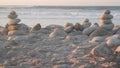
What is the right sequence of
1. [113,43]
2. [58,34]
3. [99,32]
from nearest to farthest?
[113,43], [99,32], [58,34]

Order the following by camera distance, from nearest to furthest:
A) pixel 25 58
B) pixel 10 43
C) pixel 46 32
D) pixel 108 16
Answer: pixel 25 58 < pixel 10 43 < pixel 108 16 < pixel 46 32

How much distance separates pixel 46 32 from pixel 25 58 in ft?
12.0

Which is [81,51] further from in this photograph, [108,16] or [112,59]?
[108,16]

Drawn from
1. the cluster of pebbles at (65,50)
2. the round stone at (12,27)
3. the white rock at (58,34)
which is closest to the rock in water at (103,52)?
the cluster of pebbles at (65,50)

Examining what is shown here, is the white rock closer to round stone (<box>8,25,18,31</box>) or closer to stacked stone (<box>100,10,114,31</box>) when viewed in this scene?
stacked stone (<box>100,10,114,31</box>)

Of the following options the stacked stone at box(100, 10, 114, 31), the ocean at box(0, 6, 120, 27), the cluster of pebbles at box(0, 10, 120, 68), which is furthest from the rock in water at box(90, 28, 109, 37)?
the ocean at box(0, 6, 120, 27)

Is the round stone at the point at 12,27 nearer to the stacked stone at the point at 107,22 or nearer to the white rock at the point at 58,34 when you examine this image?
the white rock at the point at 58,34

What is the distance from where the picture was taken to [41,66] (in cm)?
647

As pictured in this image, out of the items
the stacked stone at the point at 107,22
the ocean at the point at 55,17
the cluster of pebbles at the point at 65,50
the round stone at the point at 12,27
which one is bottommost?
the ocean at the point at 55,17

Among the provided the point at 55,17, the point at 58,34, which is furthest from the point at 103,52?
the point at 55,17

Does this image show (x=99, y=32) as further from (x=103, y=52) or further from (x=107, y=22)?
(x=103, y=52)

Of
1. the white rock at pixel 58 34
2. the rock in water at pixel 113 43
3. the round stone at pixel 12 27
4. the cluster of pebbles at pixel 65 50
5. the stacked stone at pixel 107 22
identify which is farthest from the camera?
the round stone at pixel 12 27

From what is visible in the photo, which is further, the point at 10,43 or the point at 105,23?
the point at 105,23

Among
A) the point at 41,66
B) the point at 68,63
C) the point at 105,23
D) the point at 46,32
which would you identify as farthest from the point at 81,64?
the point at 46,32
